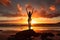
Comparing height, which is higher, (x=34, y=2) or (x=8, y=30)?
(x=34, y=2)

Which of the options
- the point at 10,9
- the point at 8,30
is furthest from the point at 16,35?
the point at 10,9

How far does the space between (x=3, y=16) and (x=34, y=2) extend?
0.76 m

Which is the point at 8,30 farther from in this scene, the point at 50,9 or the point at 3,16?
the point at 50,9

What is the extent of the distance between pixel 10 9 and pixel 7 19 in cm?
24

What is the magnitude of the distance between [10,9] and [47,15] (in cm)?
84

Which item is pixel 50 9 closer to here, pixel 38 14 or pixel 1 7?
pixel 38 14

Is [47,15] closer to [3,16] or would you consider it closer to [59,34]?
[59,34]

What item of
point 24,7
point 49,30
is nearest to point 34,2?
point 24,7

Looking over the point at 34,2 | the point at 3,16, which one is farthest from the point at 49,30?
the point at 3,16

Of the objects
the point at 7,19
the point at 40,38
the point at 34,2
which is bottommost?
the point at 40,38

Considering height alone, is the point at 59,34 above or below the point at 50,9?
below

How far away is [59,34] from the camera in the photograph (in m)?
5.78

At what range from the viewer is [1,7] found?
231 inches

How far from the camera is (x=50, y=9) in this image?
5863mm
